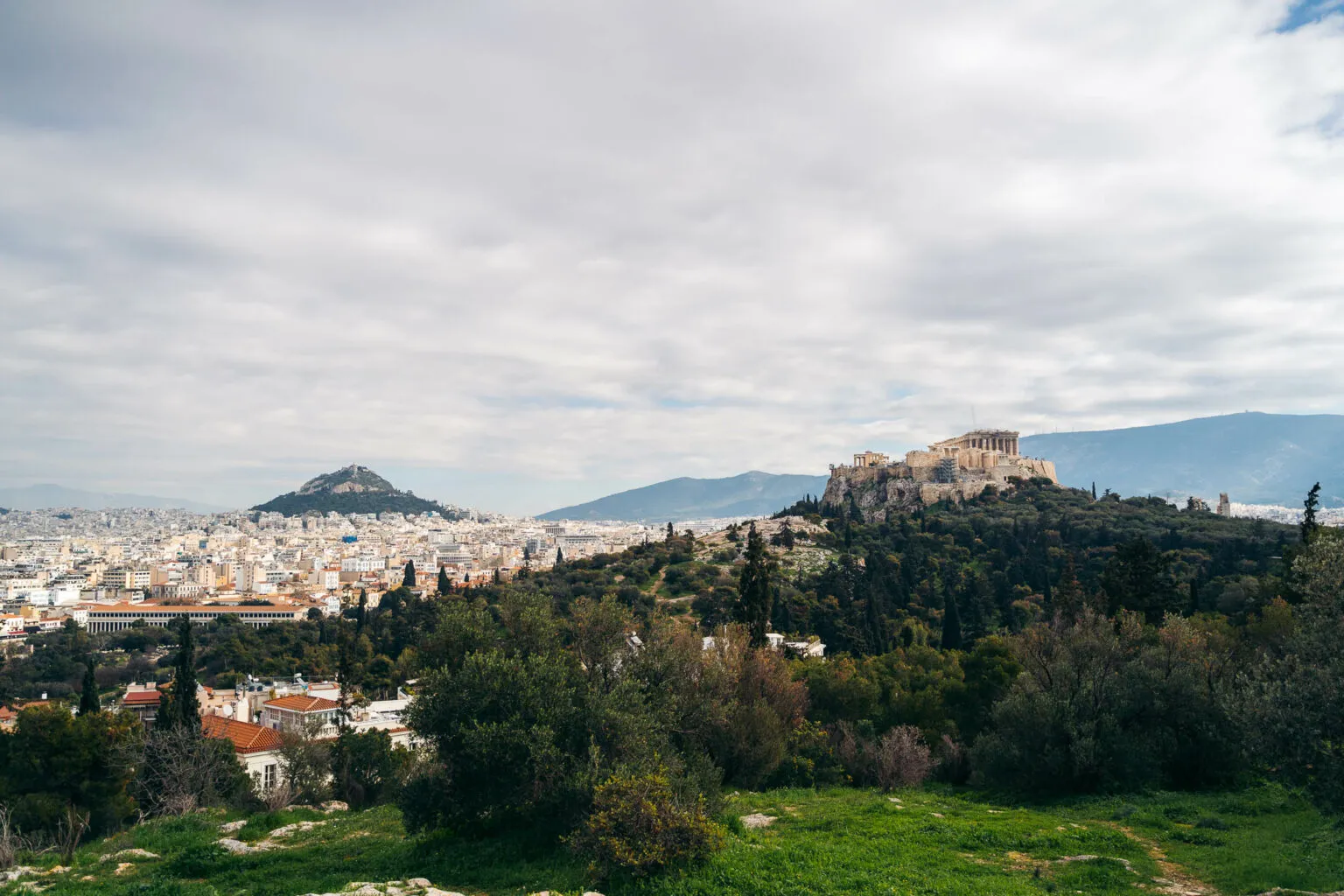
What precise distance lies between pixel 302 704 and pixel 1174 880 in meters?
45.2

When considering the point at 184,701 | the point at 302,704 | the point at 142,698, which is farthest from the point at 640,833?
the point at 142,698

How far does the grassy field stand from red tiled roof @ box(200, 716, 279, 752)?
1932cm

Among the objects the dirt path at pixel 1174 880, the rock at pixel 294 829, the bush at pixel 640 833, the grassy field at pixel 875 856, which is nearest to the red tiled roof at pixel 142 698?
the rock at pixel 294 829

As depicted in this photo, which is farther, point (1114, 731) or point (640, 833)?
point (1114, 731)

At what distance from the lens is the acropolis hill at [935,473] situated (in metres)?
112

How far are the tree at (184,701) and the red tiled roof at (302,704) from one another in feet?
44.2

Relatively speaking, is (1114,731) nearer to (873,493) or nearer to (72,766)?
(72,766)

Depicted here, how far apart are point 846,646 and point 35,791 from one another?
39.7m

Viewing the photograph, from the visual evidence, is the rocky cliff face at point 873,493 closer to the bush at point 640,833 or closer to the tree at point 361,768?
the tree at point 361,768

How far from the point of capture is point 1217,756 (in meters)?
19.6

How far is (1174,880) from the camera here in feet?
40.3

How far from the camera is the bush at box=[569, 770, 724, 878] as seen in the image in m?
11.7

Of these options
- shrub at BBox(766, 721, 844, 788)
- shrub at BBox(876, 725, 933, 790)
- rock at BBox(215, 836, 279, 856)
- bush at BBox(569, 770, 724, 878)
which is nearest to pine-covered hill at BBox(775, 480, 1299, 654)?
shrub at BBox(876, 725, 933, 790)

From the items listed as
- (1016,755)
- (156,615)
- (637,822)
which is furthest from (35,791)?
(156,615)
